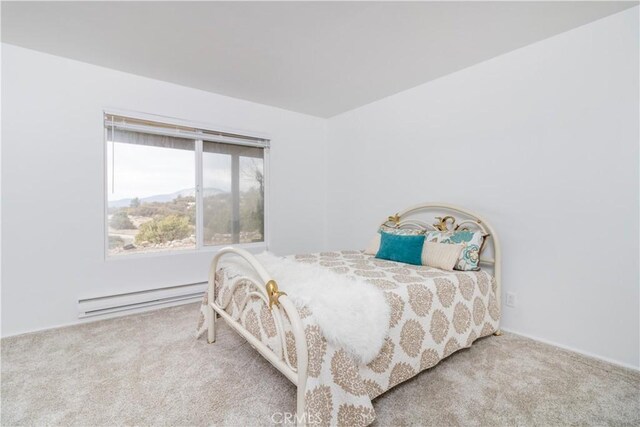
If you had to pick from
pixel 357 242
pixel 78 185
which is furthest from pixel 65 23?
pixel 357 242

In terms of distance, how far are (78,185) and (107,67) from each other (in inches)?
45.0

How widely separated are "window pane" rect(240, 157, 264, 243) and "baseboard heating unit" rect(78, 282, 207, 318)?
0.87 meters

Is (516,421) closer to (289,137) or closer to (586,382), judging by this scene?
(586,382)

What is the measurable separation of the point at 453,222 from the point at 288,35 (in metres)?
2.23

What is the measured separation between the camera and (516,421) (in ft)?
4.87

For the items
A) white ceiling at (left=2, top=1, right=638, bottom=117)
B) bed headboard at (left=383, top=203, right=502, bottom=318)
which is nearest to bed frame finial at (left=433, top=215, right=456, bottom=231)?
bed headboard at (left=383, top=203, right=502, bottom=318)

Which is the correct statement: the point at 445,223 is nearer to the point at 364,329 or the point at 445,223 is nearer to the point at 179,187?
the point at 364,329

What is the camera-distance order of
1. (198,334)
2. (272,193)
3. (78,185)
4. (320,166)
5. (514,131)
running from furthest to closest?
(320,166) → (272,193) → (78,185) → (514,131) → (198,334)

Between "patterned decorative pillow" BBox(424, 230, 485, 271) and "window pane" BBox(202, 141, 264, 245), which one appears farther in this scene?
"window pane" BBox(202, 141, 264, 245)

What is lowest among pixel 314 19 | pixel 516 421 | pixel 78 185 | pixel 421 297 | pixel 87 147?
pixel 516 421

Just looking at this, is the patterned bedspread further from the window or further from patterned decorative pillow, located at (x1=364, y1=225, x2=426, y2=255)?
the window

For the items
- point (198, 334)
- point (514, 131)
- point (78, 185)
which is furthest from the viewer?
point (78, 185)

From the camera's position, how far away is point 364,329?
56.2 inches

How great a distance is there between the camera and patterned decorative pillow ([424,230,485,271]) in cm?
240
